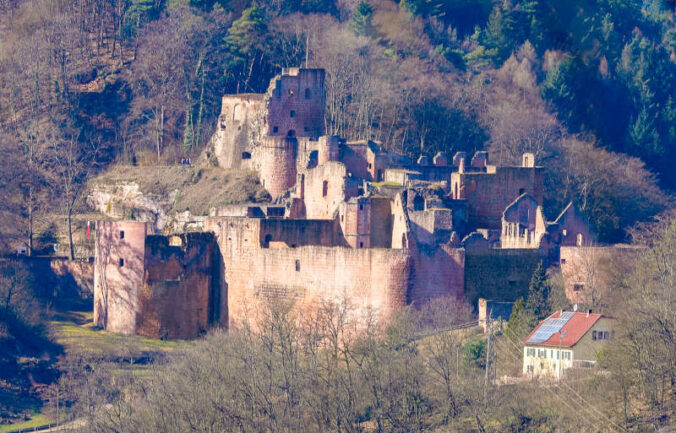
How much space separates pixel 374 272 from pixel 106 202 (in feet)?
79.7

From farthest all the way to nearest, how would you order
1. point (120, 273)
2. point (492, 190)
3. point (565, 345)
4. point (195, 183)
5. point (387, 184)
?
point (195, 183) → point (492, 190) → point (387, 184) → point (120, 273) → point (565, 345)

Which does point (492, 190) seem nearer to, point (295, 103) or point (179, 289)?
point (295, 103)

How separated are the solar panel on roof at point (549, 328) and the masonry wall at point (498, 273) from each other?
5.99 metres

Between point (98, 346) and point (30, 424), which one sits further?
point (98, 346)

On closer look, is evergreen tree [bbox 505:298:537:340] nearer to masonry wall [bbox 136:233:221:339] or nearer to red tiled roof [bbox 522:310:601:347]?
red tiled roof [bbox 522:310:601:347]

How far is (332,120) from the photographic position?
103562mm

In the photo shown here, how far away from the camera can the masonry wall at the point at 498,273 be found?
269ft

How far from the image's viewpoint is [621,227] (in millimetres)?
99250

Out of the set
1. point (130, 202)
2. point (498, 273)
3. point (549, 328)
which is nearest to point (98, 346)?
point (498, 273)

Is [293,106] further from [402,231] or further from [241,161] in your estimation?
[402,231]

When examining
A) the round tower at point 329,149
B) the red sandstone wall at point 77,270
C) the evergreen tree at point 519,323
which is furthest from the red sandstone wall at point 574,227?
the red sandstone wall at point 77,270

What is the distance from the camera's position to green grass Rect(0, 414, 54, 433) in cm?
7688

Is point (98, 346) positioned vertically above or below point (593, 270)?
below

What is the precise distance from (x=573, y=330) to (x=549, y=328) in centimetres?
120
